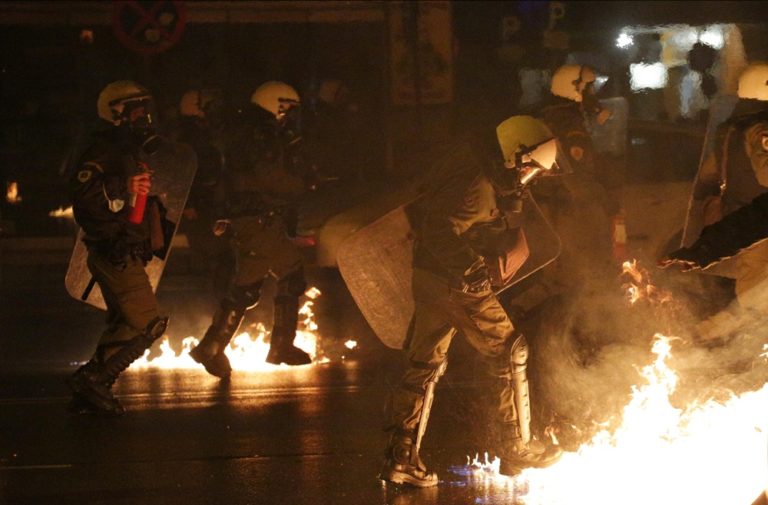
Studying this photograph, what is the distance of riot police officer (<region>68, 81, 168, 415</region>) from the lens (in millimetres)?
7699

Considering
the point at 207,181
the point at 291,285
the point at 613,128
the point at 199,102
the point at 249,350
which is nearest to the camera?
the point at 291,285

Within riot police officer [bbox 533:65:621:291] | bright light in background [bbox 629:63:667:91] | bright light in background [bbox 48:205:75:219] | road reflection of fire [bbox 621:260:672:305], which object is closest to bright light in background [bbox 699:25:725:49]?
bright light in background [bbox 629:63:667:91]

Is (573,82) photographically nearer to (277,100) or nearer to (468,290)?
(277,100)

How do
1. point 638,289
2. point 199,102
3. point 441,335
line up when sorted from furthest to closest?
point 199,102 → point 638,289 → point 441,335

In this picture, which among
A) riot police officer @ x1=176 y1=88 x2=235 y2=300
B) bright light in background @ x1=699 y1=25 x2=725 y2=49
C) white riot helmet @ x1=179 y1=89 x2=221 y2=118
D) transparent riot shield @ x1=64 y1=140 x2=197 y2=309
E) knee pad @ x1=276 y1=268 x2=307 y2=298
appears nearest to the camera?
transparent riot shield @ x1=64 y1=140 x2=197 y2=309

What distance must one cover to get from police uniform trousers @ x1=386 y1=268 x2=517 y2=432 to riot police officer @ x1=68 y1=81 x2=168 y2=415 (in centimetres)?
217

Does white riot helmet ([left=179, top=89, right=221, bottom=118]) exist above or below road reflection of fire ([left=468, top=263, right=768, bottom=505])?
above

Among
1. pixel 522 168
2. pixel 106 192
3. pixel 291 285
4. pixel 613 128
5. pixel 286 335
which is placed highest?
pixel 613 128

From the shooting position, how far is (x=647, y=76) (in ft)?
37.1

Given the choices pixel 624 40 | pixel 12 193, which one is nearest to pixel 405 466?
pixel 624 40

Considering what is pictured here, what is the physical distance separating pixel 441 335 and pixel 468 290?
1.25 ft

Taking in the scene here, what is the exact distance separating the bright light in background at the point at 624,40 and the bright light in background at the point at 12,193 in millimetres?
6953

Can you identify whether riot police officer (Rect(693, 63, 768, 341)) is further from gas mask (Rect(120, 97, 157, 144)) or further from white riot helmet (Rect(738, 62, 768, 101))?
gas mask (Rect(120, 97, 157, 144))

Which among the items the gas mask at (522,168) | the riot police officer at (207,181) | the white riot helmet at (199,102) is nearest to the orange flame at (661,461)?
the gas mask at (522,168)
